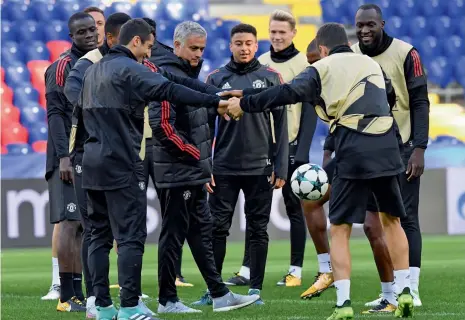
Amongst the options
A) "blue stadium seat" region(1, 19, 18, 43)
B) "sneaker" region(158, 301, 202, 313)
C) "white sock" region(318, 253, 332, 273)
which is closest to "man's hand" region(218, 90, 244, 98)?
"sneaker" region(158, 301, 202, 313)

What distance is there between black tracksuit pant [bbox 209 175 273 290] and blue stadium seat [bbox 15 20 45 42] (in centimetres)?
1249

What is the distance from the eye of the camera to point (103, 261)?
21.9 ft

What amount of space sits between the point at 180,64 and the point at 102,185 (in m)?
1.38

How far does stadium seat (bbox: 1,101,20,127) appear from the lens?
18.2 metres

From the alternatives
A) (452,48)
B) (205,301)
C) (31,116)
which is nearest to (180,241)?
(205,301)

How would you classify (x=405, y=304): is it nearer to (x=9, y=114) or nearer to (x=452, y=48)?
(x=9, y=114)

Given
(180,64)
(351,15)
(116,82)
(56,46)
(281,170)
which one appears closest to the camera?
(116,82)

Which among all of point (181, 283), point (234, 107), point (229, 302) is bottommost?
point (181, 283)

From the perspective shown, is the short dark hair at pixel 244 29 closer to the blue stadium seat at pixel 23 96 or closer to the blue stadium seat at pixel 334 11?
the blue stadium seat at pixel 23 96

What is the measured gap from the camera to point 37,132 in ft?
59.6

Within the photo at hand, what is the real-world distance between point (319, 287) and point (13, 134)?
10.8 metres

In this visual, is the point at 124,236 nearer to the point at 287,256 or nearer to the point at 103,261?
the point at 103,261

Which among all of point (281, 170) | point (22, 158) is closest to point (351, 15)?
point (22, 158)

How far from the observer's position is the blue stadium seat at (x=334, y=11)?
21.6 m
